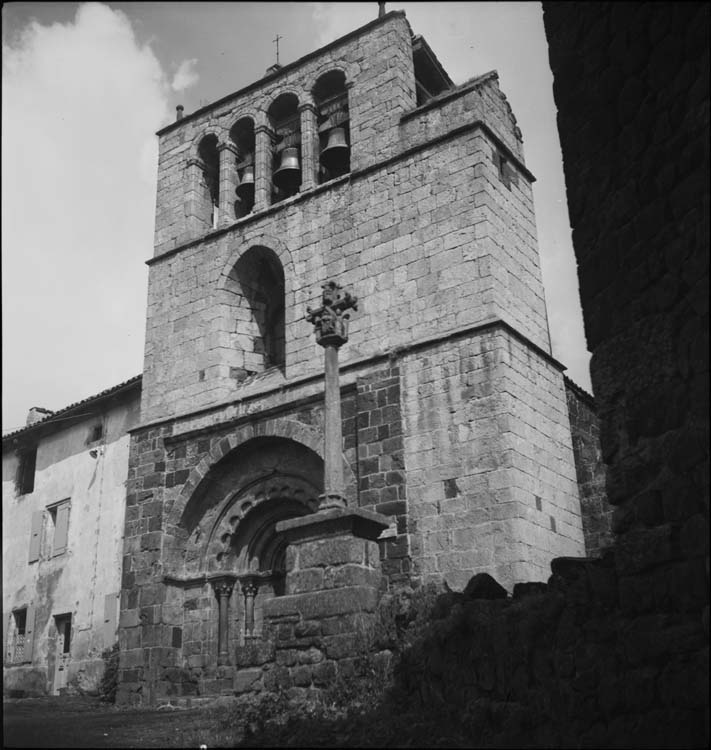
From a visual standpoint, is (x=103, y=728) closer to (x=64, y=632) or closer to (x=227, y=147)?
(x=64, y=632)

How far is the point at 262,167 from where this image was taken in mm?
13766

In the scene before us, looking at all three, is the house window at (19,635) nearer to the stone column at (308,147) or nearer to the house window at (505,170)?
the stone column at (308,147)

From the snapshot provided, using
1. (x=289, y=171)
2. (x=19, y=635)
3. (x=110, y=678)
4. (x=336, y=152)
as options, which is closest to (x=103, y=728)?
(x=110, y=678)

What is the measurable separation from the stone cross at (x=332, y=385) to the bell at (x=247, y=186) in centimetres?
553

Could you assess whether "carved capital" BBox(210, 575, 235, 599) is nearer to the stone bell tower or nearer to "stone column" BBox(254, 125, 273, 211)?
the stone bell tower

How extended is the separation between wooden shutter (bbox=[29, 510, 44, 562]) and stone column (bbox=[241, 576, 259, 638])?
6506mm

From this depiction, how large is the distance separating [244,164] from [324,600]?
29.6 ft

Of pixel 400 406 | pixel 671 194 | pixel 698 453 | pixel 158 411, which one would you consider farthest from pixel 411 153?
pixel 698 453

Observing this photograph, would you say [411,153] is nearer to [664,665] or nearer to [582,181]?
[582,181]

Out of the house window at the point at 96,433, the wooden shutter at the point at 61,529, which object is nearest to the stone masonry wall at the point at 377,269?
the house window at the point at 96,433

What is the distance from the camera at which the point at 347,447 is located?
10.8 m

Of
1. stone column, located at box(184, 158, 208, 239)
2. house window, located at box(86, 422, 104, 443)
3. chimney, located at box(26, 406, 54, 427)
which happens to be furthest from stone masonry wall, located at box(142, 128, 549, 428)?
chimney, located at box(26, 406, 54, 427)

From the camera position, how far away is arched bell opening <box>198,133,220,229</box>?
14688mm

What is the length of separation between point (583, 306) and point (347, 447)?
6.26 metres
